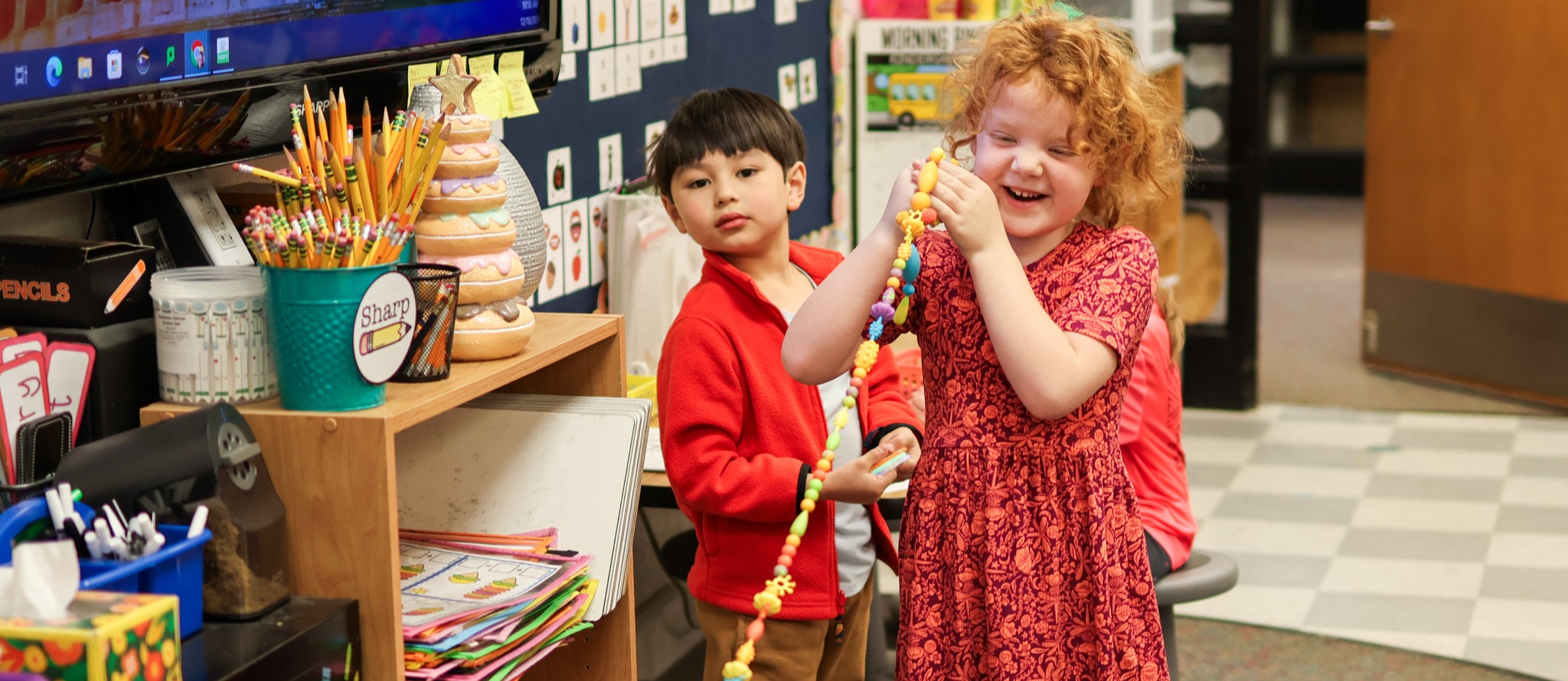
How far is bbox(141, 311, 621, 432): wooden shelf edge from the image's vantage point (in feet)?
4.07

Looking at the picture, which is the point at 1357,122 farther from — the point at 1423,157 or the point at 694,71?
the point at 694,71

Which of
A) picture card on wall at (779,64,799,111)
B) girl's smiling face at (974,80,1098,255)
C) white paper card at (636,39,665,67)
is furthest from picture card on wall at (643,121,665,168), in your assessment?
girl's smiling face at (974,80,1098,255)

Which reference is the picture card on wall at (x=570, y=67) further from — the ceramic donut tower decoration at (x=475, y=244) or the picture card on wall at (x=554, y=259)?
the ceramic donut tower decoration at (x=475, y=244)

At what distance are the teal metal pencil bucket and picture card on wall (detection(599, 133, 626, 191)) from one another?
52.3 inches

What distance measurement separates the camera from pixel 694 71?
Answer: 2.90m

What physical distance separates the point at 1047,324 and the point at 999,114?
21 centimetres

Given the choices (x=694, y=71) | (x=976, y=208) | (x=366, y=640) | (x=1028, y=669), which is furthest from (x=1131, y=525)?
(x=694, y=71)

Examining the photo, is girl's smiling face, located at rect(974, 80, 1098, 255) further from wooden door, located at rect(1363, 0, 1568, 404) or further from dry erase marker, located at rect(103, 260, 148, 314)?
wooden door, located at rect(1363, 0, 1568, 404)

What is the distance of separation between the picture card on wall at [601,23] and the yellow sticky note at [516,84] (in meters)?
0.55

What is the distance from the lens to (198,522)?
1.14 metres

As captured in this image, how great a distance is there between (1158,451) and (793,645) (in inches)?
27.8

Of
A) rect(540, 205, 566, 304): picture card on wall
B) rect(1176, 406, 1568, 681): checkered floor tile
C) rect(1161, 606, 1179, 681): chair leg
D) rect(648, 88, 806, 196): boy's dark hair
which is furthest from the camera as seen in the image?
rect(1176, 406, 1568, 681): checkered floor tile

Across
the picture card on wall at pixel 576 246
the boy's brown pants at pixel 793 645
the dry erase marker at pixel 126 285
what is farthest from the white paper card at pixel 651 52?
the dry erase marker at pixel 126 285

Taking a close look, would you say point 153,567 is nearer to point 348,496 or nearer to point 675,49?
point 348,496
